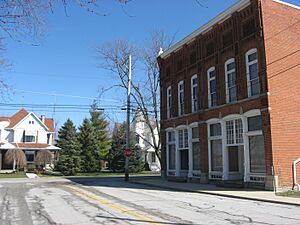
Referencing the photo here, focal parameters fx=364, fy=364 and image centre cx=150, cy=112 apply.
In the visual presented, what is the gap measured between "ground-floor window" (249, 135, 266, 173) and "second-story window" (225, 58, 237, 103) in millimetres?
3286

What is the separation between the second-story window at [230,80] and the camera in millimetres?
23305

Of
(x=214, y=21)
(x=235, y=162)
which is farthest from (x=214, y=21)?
(x=235, y=162)


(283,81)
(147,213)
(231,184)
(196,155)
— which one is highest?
(283,81)

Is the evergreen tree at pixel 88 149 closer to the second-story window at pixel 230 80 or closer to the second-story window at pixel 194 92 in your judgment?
the second-story window at pixel 194 92

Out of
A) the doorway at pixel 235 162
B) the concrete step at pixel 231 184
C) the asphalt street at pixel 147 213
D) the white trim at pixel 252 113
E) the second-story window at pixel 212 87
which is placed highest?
the second-story window at pixel 212 87

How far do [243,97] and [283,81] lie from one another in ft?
8.19

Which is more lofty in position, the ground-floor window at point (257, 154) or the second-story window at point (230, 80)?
the second-story window at point (230, 80)

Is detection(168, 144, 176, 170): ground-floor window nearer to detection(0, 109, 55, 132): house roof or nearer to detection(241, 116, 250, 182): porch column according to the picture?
detection(241, 116, 250, 182): porch column

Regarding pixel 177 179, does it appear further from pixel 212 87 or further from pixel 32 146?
pixel 32 146

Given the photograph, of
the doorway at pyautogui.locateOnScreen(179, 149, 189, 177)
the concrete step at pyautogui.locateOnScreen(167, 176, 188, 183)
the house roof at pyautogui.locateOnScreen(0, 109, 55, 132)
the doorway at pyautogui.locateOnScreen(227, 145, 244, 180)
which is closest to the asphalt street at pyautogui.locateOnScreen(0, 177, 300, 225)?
the doorway at pyautogui.locateOnScreen(227, 145, 244, 180)

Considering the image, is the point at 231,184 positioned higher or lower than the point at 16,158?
lower

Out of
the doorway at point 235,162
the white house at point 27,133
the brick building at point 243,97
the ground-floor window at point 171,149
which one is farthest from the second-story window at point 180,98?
the white house at point 27,133

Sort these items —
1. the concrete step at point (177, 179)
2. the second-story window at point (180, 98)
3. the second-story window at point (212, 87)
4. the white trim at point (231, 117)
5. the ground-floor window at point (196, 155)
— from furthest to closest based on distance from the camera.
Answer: the second-story window at point (180, 98), the concrete step at point (177, 179), the ground-floor window at point (196, 155), the second-story window at point (212, 87), the white trim at point (231, 117)

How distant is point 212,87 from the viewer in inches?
1009
